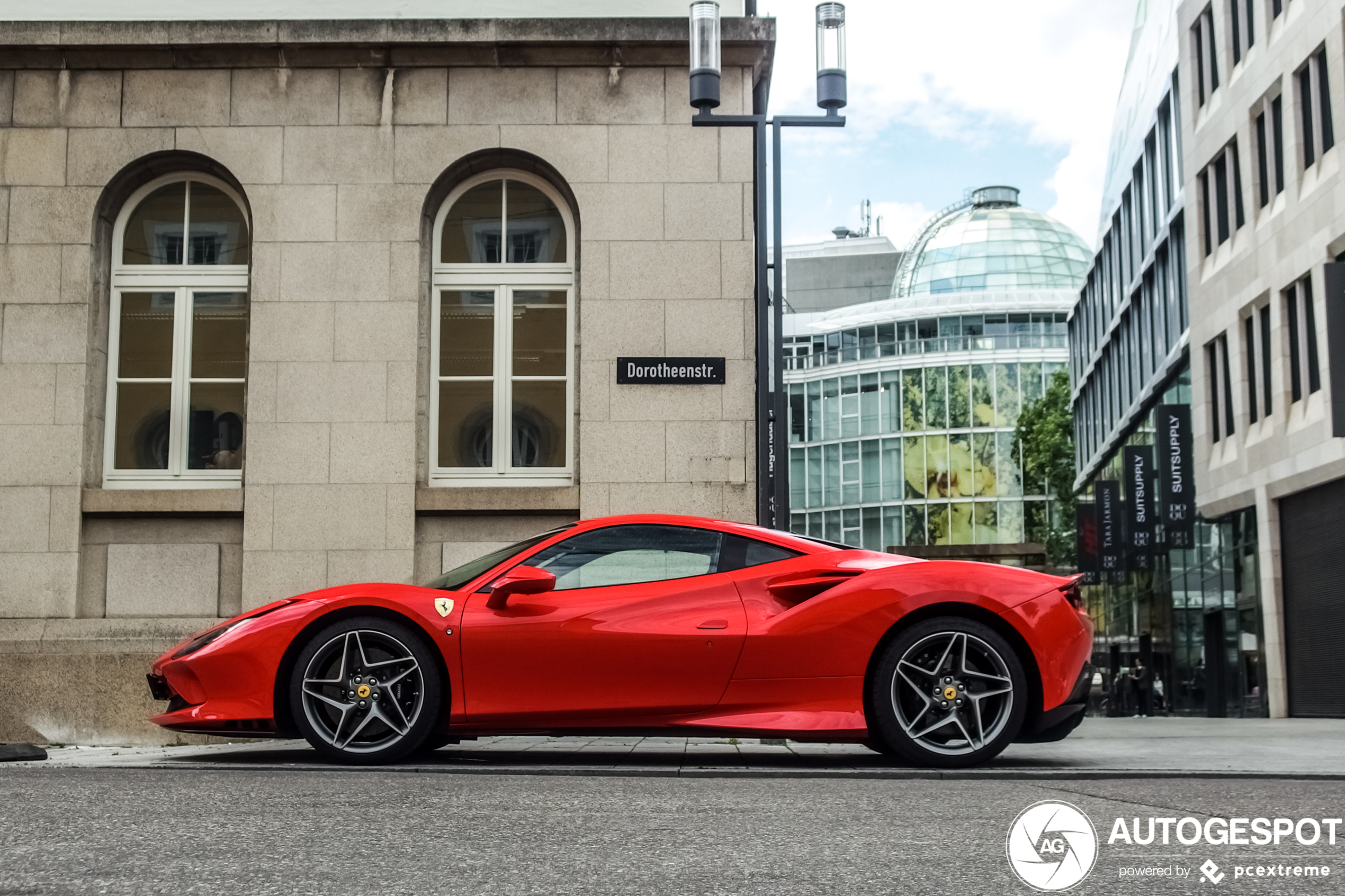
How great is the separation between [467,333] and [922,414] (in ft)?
190

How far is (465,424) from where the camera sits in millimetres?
12289

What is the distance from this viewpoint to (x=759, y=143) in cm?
1140

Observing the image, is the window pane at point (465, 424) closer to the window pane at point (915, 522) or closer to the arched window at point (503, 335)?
the arched window at point (503, 335)

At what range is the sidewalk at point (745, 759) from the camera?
677 centimetres

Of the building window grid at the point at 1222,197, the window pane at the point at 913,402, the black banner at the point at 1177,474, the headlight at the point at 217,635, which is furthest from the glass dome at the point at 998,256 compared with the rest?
the headlight at the point at 217,635

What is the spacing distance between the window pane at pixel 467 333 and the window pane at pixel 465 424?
15 cm

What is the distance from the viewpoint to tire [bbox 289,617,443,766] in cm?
721

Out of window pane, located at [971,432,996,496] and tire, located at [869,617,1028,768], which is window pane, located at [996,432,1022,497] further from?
tire, located at [869,617,1028,768]

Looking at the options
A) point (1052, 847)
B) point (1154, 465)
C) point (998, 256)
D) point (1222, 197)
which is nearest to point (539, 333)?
point (1052, 847)

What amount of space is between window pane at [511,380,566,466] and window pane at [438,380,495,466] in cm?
21

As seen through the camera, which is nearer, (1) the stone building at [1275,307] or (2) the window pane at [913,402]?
(1) the stone building at [1275,307]

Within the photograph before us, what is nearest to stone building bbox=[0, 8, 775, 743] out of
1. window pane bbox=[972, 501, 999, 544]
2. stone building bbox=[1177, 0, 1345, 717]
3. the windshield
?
the windshield

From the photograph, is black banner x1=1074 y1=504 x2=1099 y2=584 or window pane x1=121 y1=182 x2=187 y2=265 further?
black banner x1=1074 y1=504 x2=1099 y2=584

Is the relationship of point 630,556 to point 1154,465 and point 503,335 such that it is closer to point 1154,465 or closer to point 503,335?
point 503,335
